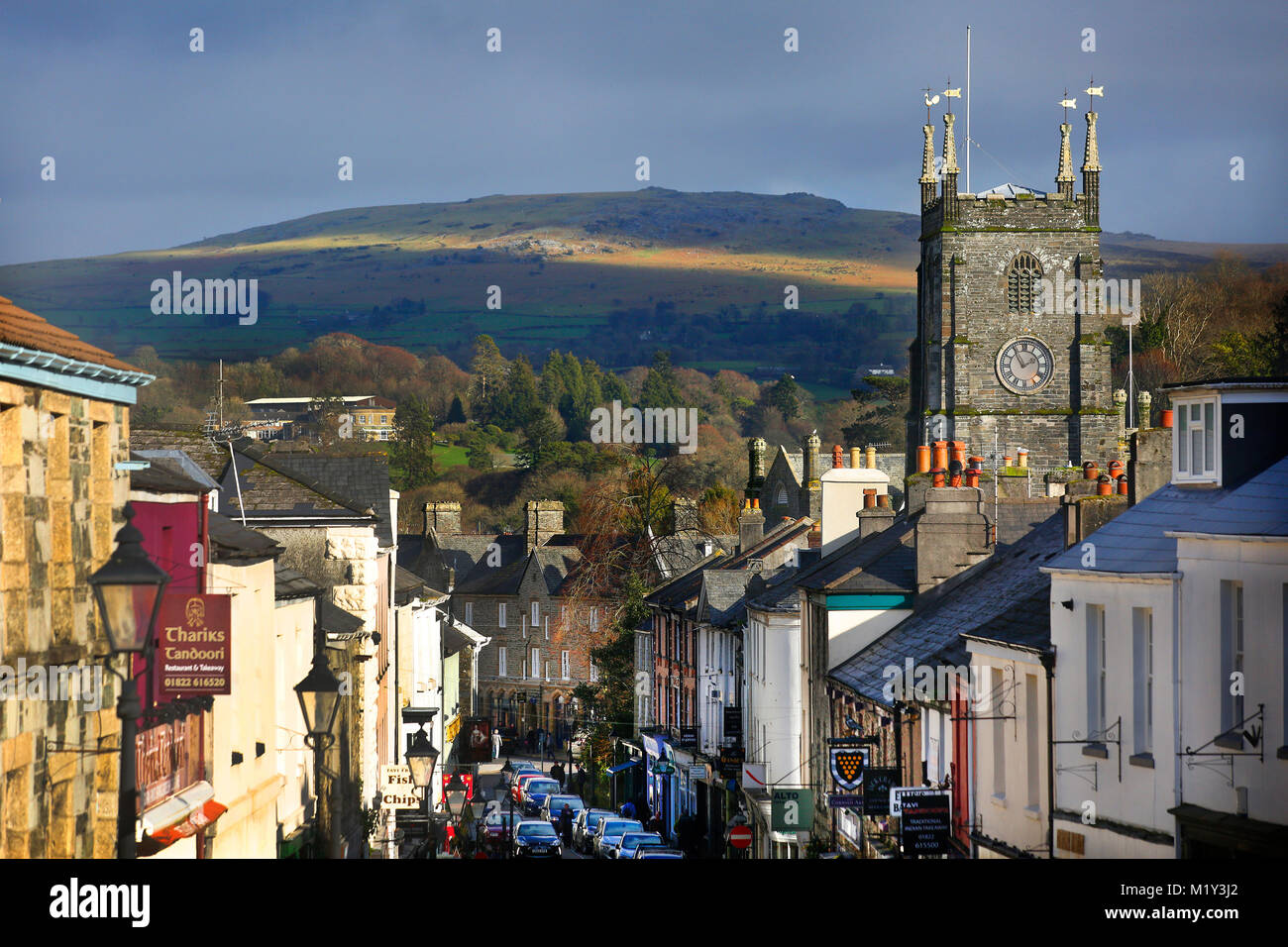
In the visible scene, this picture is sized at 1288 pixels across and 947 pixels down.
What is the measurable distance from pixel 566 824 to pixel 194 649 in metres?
32.7

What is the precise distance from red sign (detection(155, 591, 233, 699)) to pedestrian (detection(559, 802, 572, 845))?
3114cm

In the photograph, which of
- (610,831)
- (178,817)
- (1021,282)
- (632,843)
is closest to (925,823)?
(178,817)

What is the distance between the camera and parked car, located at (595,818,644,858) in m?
39.2

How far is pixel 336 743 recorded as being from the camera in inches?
1126

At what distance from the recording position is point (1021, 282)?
8094cm

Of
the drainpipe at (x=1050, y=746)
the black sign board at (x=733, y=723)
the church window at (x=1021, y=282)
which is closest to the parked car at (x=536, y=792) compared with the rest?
the black sign board at (x=733, y=723)

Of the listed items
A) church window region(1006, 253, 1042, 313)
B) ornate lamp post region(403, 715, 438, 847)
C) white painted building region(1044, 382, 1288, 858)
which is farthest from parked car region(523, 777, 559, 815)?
white painted building region(1044, 382, 1288, 858)

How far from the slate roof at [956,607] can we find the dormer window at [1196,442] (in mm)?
4691

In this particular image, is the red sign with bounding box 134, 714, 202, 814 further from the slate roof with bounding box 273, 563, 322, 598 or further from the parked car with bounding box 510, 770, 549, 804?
the parked car with bounding box 510, 770, 549, 804

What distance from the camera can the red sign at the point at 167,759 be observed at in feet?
56.0

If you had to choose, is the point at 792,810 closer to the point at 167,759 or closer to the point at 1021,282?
the point at 167,759
